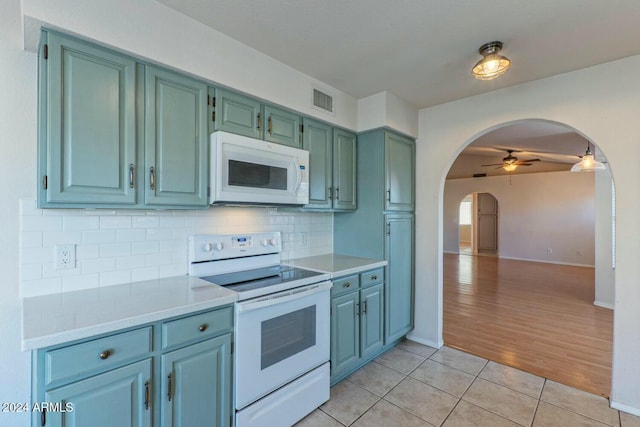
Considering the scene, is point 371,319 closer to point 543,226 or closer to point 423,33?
point 423,33

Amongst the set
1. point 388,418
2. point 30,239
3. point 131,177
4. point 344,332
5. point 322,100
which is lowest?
point 388,418

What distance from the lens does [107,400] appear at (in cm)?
123

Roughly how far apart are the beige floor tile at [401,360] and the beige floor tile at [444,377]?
60 mm

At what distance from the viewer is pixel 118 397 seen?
1.25m

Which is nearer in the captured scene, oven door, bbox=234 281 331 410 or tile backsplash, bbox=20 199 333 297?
tile backsplash, bbox=20 199 333 297

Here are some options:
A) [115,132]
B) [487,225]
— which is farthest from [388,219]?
[487,225]

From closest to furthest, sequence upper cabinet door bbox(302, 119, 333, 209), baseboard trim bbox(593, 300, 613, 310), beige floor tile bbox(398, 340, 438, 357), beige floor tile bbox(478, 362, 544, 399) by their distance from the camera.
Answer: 1. beige floor tile bbox(478, 362, 544, 399)
2. upper cabinet door bbox(302, 119, 333, 209)
3. beige floor tile bbox(398, 340, 438, 357)
4. baseboard trim bbox(593, 300, 613, 310)

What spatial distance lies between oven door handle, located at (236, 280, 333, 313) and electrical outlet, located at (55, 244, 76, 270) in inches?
35.7

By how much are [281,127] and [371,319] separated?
1753mm

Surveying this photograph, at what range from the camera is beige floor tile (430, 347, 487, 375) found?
2615 millimetres

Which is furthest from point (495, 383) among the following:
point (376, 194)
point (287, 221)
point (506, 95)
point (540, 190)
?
point (540, 190)

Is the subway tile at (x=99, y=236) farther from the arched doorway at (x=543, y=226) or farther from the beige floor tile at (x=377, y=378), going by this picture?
the arched doorway at (x=543, y=226)

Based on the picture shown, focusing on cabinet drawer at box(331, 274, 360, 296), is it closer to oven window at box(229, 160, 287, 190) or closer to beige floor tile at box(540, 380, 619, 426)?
oven window at box(229, 160, 287, 190)

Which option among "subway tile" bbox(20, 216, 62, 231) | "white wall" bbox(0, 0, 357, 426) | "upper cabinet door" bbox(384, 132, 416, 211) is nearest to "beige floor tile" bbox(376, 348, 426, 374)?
"upper cabinet door" bbox(384, 132, 416, 211)
